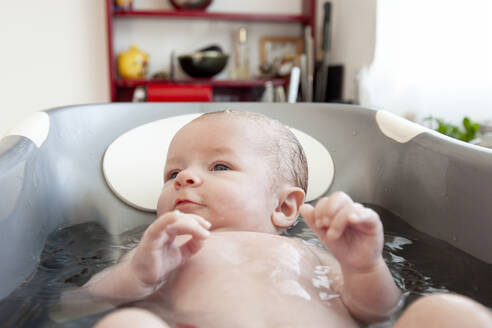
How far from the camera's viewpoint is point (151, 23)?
301 cm

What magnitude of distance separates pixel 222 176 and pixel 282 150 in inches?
6.0

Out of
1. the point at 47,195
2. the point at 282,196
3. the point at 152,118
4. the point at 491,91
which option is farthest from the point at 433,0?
the point at 47,195

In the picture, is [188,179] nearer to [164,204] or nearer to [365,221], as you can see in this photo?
[164,204]

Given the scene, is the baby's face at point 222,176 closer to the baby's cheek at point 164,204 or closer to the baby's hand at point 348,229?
the baby's cheek at point 164,204

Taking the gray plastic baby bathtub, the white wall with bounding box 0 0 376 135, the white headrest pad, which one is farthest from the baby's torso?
the white wall with bounding box 0 0 376 135

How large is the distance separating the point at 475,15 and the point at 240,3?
162 centimetres

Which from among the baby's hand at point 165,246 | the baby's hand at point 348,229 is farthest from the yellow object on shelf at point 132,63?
the baby's hand at point 348,229

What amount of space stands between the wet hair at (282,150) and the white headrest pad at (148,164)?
275mm

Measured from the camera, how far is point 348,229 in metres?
0.66

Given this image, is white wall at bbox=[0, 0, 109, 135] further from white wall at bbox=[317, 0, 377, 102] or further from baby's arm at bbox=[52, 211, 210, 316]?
baby's arm at bbox=[52, 211, 210, 316]

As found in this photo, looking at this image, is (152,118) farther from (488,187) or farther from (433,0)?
(433,0)

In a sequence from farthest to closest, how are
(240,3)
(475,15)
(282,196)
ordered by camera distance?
1. (240,3)
2. (475,15)
3. (282,196)

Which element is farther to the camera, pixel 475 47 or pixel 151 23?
pixel 151 23

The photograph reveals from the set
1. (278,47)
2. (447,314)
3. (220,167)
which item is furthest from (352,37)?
(447,314)
